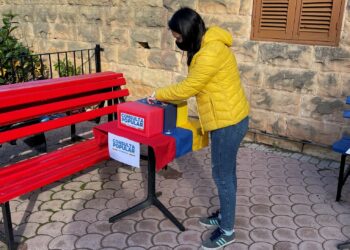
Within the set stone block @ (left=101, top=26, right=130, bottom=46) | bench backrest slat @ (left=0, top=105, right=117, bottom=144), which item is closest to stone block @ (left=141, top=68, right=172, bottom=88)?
stone block @ (left=101, top=26, right=130, bottom=46)

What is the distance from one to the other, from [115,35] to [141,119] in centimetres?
362

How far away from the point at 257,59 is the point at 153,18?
1761 millimetres

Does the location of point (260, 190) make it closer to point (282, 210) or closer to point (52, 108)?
point (282, 210)

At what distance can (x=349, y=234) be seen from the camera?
3.35 metres

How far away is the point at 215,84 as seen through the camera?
2.75 m

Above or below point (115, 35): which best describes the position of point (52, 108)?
below

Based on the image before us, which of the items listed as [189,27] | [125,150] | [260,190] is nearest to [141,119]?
[125,150]

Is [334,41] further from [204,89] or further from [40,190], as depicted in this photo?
[40,190]

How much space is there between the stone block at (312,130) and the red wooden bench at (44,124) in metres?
2.42

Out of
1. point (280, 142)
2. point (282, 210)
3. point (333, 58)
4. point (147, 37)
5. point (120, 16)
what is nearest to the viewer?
point (282, 210)

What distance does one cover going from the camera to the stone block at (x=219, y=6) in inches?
201

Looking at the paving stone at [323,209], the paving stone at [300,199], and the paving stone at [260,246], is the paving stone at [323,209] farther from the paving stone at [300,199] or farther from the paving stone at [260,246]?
the paving stone at [260,246]

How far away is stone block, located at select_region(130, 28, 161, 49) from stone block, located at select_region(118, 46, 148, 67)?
0.41 feet

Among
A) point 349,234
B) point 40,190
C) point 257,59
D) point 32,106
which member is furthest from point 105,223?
point 257,59
